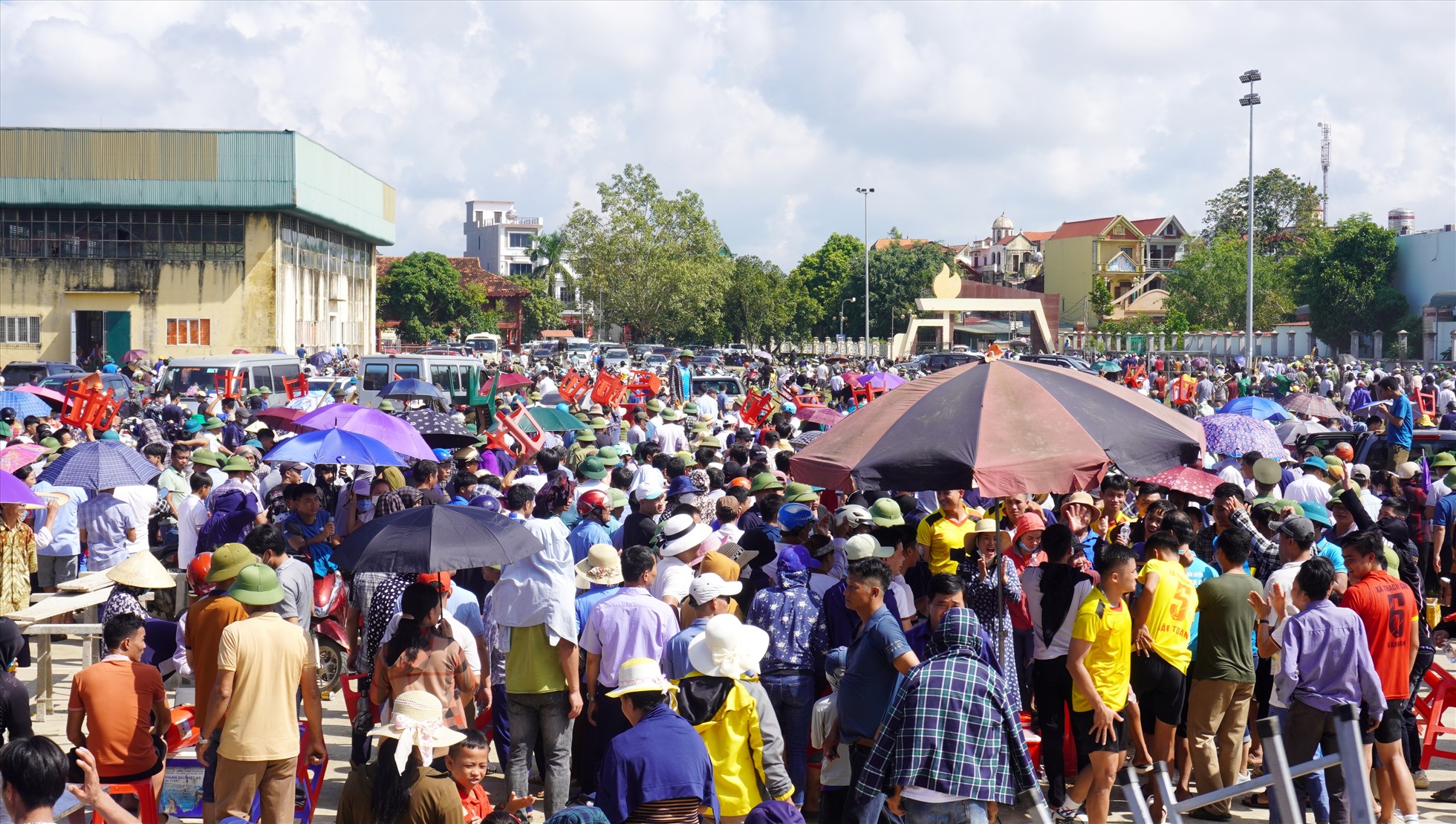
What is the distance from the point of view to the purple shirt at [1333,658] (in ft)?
20.5

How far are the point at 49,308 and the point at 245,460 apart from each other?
41.1 m

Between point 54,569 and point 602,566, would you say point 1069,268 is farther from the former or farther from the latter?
point 602,566

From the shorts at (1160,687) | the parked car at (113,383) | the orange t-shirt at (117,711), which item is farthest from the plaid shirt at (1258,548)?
the parked car at (113,383)

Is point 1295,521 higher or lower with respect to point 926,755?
higher


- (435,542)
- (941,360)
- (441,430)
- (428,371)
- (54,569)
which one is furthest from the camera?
(941,360)

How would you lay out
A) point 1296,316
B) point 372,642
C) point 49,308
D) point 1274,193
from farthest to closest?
1. point 1274,193
2. point 1296,316
3. point 49,308
4. point 372,642

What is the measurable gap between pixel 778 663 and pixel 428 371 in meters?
19.5

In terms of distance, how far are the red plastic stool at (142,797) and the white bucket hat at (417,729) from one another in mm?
1748

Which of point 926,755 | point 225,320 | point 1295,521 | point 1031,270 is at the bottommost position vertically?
point 926,755

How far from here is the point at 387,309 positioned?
267ft

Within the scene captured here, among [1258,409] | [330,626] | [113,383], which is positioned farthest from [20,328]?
[1258,409]

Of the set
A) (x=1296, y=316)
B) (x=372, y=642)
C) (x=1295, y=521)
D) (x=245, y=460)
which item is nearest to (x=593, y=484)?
(x=245, y=460)

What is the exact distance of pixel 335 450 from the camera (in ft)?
32.1

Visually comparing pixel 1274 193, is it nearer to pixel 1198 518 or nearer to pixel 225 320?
pixel 225 320
